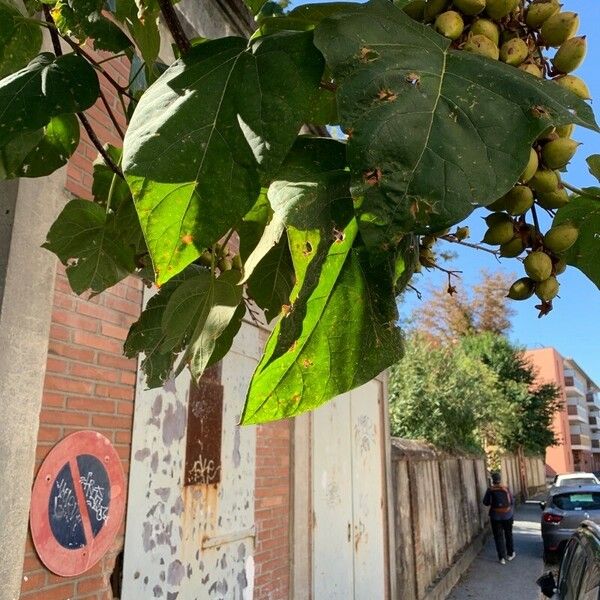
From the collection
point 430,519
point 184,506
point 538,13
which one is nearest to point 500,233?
point 538,13

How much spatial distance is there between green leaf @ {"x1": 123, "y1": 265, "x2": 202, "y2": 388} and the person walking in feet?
42.1

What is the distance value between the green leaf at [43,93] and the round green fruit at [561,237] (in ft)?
2.83

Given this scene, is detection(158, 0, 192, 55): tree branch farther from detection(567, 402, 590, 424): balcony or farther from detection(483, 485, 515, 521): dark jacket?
detection(567, 402, 590, 424): balcony

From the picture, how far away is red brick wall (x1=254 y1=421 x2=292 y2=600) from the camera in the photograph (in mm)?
5047

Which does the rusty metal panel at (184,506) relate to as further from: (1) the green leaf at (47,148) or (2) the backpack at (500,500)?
(2) the backpack at (500,500)

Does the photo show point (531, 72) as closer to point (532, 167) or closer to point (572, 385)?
point (532, 167)

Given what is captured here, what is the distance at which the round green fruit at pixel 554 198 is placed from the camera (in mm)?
976

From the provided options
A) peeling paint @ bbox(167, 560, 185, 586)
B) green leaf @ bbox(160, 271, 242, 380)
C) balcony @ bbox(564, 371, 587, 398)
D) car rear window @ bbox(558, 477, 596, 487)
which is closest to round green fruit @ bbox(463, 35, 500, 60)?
green leaf @ bbox(160, 271, 242, 380)

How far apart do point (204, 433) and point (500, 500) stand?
10526 millimetres

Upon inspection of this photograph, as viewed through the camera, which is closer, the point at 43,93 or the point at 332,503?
the point at 43,93

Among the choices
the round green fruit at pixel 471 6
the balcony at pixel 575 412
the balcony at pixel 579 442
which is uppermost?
the balcony at pixel 575 412

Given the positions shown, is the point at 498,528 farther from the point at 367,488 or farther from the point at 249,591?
the point at 249,591

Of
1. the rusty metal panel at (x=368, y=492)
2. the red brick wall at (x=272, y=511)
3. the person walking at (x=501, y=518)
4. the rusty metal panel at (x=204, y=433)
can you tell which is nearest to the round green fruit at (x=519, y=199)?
the rusty metal panel at (x=204, y=433)

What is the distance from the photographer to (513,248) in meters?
1.06
